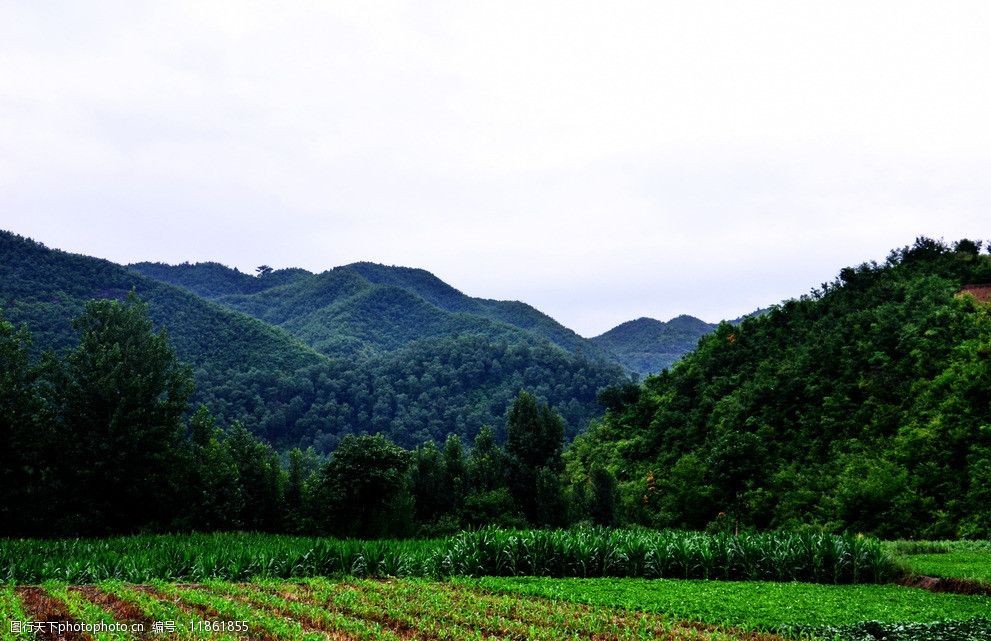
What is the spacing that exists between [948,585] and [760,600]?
4.42 meters

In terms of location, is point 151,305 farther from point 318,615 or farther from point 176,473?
point 318,615

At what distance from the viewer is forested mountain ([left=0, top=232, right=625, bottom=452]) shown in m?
69.9

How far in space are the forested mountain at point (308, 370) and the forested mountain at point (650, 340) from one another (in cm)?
4108

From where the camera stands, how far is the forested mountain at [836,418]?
1025 inches

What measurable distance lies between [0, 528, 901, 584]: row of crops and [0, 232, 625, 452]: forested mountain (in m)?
49.3

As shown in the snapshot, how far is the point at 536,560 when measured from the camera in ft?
55.8

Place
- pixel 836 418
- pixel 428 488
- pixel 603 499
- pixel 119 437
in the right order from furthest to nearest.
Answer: pixel 836 418, pixel 428 488, pixel 119 437, pixel 603 499

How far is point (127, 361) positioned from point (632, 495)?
2288 cm

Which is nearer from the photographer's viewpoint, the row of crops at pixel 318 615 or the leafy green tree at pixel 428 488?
the row of crops at pixel 318 615

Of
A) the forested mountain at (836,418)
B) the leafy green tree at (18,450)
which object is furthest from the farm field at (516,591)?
the leafy green tree at (18,450)

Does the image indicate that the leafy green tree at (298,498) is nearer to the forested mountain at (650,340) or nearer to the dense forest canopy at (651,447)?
the dense forest canopy at (651,447)

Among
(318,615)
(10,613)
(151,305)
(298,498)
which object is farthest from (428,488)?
(151,305)

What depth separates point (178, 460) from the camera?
29.7 metres

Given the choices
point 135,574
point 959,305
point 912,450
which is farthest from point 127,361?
point 959,305
